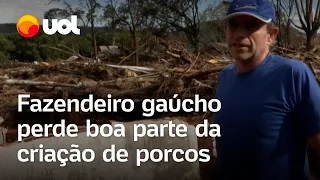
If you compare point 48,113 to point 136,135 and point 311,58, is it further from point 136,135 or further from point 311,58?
point 311,58

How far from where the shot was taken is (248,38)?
4.74 ft

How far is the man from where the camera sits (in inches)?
53.8

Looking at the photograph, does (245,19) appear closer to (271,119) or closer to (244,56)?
(244,56)

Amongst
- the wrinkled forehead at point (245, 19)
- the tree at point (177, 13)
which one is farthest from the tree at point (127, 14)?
the wrinkled forehead at point (245, 19)

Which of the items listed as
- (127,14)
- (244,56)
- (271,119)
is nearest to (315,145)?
(271,119)

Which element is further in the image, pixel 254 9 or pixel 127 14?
Result: pixel 127 14

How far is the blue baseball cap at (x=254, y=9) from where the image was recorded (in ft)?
4.71

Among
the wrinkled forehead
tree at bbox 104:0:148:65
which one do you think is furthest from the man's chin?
tree at bbox 104:0:148:65

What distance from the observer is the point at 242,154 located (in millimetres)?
1482

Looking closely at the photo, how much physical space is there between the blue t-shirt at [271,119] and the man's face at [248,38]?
0.17ft

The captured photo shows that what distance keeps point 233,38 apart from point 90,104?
2278 millimetres

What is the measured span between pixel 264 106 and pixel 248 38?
0.77 feet

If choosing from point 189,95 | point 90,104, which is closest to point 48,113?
point 90,104

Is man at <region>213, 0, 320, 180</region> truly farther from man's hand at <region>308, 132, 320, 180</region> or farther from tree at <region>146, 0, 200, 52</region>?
tree at <region>146, 0, 200, 52</region>
